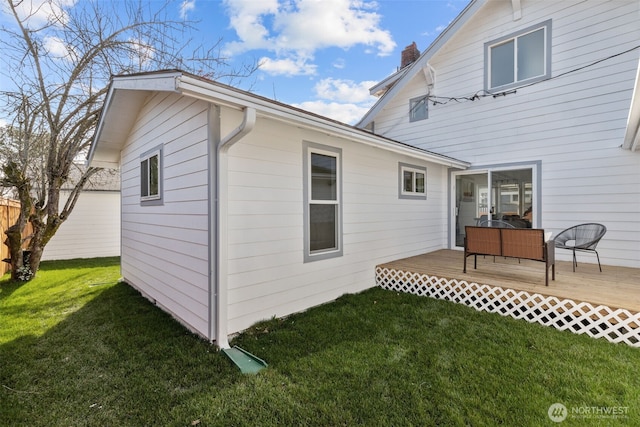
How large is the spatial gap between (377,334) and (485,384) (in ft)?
4.03

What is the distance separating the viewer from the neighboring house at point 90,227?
981 centimetres

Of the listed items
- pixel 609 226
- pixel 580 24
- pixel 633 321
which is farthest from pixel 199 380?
pixel 580 24

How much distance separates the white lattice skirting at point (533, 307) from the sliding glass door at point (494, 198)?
8.72 feet

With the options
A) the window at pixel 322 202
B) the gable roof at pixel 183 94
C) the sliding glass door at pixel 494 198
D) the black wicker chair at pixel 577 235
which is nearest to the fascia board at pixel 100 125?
the gable roof at pixel 183 94

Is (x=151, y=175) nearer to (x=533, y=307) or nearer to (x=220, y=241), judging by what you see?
(x=220, y=241)

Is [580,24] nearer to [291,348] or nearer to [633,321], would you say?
[633,321]

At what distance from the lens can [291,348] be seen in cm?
322

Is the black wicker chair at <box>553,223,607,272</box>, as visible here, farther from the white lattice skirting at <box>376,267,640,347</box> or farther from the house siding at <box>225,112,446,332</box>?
the house siding at <box>225,112,446,332</box>

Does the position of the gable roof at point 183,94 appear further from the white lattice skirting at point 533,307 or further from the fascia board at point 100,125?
the white lattice skirting at point 533,307

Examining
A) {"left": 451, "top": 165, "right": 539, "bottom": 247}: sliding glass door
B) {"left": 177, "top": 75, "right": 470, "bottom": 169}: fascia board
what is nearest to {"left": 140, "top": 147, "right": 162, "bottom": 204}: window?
{"left": 177, "top": 75, "right": 470, "bottom": 169}: fascia board

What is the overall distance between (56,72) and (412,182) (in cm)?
811

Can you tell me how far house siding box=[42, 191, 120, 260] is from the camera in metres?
9.80

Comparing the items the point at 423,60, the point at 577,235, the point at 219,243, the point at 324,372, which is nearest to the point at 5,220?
the point at 219,243

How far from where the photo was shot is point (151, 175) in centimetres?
506
